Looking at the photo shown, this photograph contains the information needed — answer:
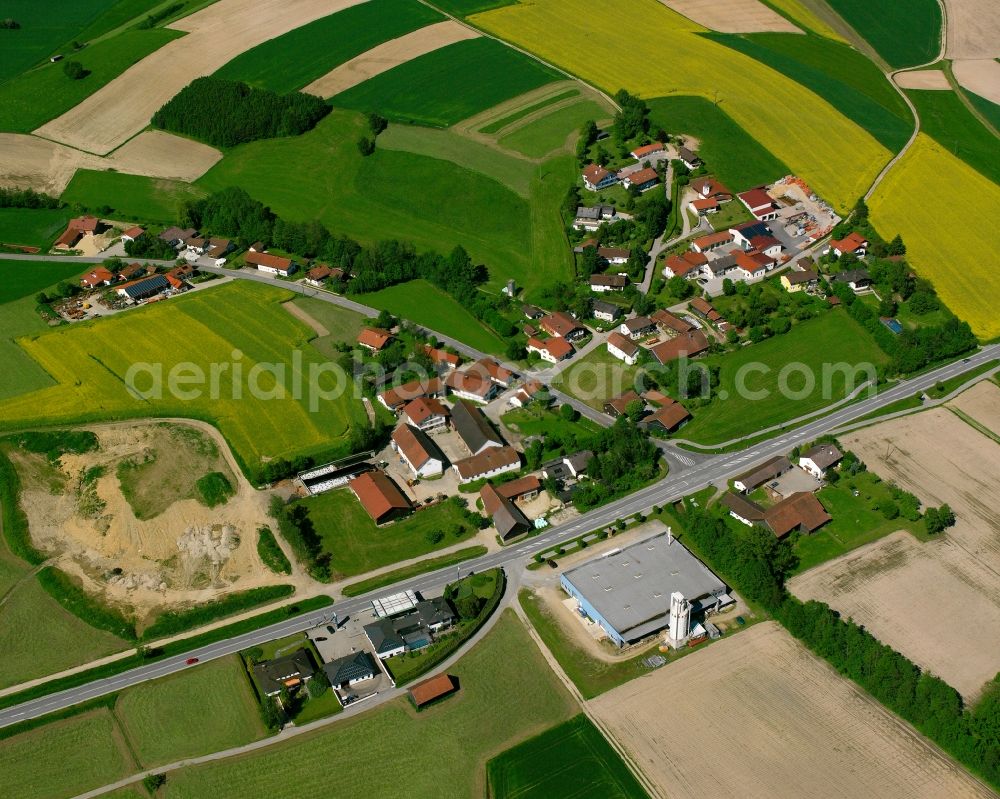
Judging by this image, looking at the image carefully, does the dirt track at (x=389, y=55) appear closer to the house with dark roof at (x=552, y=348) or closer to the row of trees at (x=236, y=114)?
the row of trees at (x=236, y=114)

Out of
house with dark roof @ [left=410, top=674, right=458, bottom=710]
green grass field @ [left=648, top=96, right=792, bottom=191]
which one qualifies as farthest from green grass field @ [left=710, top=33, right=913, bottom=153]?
house with dark roof @ [left=410, top=674, right=458, bottom=710]

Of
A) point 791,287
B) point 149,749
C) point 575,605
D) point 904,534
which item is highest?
point 791,287

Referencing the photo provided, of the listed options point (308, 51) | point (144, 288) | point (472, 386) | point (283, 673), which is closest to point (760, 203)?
point (472, 386)

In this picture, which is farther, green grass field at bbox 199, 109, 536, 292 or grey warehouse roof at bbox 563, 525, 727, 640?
green grass field at bbox 199, 109, 536, 292

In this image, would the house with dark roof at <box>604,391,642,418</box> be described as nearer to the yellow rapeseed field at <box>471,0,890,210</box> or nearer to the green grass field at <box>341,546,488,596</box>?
the green grass field at <box>341,546,488,596</box>

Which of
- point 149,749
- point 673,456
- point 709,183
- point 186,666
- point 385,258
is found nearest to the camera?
point 149,749

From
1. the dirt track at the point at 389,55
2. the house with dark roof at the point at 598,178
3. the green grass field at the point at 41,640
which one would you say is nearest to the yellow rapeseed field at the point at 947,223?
the house with dark roof at the point at 598,178

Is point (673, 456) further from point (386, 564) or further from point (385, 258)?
point (385, 258)

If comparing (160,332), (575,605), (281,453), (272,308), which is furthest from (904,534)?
(160,332)
